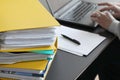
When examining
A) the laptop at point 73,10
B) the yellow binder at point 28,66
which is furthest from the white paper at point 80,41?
the yellow binder at point 28,66

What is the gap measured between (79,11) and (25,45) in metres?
0.56

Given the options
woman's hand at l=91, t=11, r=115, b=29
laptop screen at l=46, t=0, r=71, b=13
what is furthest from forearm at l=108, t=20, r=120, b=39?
laptop screen at l=46, t=0, r=71, b=13

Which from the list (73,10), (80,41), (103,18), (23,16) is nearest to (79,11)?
(73,10)

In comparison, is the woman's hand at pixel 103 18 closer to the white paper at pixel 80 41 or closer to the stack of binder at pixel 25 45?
the white paper at pixel 80 41

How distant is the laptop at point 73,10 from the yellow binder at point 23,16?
298 mm

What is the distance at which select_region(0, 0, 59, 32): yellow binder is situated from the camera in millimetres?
816

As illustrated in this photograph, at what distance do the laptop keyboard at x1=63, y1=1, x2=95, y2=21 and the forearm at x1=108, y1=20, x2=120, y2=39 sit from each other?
166 millimetres

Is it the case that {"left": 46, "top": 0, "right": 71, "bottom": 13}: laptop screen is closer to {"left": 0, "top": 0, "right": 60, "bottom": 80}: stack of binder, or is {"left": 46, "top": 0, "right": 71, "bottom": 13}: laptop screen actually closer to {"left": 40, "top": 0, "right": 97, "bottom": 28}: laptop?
{"left": 40, "top": 0, "right": 97, "bottom": 28}: laptop

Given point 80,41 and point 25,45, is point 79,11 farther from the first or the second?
point 25,45

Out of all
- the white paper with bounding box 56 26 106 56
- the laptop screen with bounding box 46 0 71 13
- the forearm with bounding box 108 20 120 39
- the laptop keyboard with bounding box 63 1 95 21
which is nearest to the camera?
the white paper with bounding box 56 26 106 56

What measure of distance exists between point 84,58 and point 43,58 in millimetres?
199

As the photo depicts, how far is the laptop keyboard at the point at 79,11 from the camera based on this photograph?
1246mm

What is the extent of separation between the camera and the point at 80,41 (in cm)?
106

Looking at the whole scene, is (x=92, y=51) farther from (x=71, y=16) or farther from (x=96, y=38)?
(x=71, y=16)
